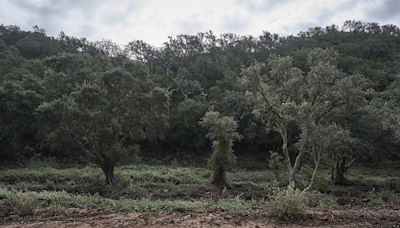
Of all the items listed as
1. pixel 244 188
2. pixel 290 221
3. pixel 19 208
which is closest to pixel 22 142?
pixel 244 188

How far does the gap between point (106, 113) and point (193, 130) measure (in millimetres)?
20252

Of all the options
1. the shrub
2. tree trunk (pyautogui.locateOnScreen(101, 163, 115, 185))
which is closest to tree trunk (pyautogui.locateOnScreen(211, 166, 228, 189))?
tree trunk (pyautogui.locateOnScreen(101, 163, 115, 185))

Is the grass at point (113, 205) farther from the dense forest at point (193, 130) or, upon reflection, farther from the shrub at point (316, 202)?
the shrub at point (316, 202)

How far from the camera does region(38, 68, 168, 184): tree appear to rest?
20.2 metres

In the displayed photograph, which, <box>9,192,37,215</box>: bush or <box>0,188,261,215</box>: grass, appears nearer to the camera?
<box>9,192,37,215</box>: bush

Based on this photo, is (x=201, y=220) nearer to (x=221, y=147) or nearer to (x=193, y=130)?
(x=221, y=147)

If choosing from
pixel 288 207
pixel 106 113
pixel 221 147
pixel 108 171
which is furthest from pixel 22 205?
pixel 221 147

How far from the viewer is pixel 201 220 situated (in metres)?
7.70

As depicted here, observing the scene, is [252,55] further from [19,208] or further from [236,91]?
[19,208]

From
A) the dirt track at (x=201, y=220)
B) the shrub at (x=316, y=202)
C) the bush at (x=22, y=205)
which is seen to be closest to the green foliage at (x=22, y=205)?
the bush at (x=22, y=205)

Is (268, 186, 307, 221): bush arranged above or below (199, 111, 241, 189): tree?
below

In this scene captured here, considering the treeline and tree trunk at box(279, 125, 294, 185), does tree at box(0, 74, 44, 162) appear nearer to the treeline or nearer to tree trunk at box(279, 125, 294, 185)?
the treeline

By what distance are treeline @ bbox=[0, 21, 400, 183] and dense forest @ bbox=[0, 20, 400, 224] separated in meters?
0.08

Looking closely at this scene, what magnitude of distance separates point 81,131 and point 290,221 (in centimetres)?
1467
